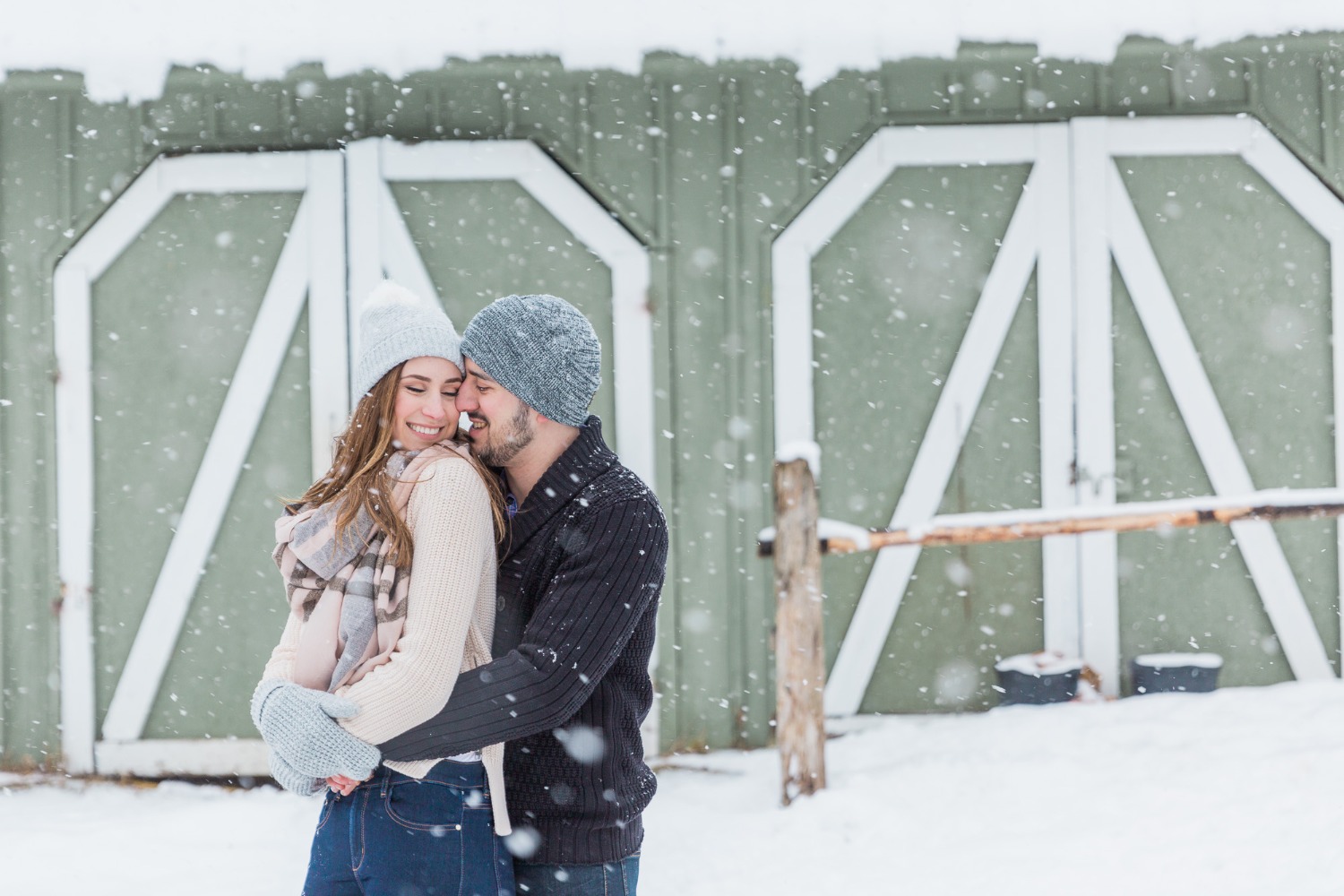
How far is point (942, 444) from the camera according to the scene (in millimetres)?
4910

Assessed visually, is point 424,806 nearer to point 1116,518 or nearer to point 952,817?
point 952,817

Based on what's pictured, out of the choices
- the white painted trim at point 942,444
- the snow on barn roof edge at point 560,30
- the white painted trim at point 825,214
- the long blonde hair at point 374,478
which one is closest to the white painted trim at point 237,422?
the snow on barn roof edge at point 560,30

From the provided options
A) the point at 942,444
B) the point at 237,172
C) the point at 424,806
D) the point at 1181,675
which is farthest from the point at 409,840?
the point at 1181,675

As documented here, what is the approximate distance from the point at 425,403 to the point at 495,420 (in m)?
0.13

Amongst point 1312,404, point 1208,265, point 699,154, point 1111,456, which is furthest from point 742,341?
point 1312,404

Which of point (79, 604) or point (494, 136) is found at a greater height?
point (494, 136)

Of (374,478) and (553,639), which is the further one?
(374,478)

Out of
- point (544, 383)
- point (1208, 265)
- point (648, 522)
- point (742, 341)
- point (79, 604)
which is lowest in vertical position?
point (79, 604)

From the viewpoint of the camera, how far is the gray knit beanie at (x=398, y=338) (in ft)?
6.30

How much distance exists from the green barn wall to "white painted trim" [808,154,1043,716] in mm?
398

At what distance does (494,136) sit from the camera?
15.9ft

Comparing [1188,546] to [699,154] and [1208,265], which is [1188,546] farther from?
[699,154]

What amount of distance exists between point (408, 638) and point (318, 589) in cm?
24

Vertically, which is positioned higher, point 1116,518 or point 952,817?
point 1116,518
